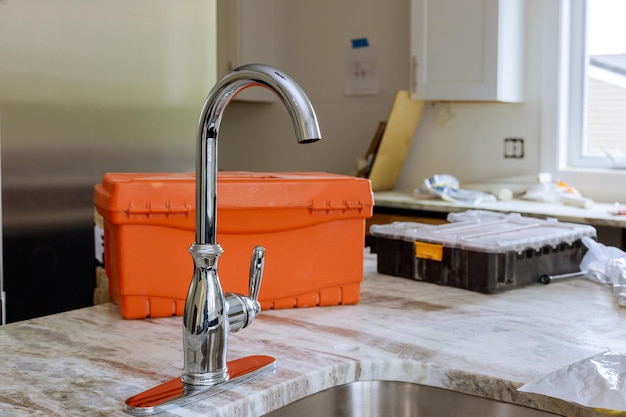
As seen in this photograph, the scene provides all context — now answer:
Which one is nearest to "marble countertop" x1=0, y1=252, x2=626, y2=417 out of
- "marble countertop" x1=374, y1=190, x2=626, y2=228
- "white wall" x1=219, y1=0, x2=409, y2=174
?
"marble countertop" x1=374, y1=190, x2=626, y2=228

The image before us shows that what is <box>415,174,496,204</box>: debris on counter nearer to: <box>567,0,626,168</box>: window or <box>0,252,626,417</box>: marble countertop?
<box>567,0,626,168</box>: window

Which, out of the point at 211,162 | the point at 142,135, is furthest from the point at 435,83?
the point at 211,162

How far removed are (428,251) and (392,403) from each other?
583mm

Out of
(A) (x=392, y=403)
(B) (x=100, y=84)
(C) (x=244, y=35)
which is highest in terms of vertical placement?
(C) (x=244, y=35)

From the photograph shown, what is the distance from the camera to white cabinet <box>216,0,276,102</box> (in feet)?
17.0

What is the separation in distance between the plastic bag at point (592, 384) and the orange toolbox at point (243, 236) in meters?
0.58

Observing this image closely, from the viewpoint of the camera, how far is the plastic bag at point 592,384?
1082mm

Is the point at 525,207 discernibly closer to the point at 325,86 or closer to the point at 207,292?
the point at 325,86

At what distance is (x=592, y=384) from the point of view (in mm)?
1141

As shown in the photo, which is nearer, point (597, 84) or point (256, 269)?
point (256, 269)

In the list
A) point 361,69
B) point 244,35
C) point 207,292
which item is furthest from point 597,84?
point 207,292

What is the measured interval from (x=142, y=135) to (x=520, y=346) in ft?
4.96

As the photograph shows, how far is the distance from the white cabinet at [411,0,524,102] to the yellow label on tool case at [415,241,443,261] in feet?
7.71

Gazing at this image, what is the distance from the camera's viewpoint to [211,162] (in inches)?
45.9
